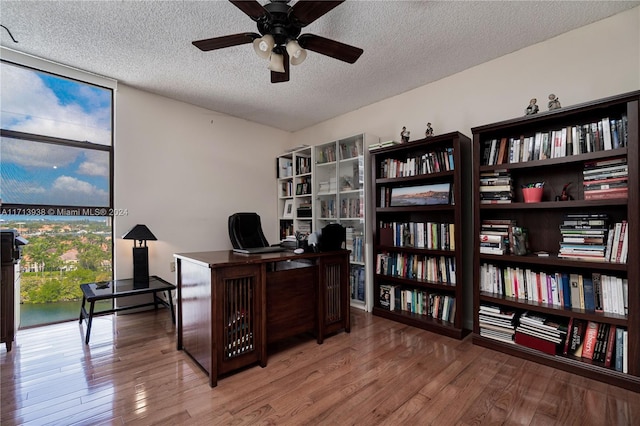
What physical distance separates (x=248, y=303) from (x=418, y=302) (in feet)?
6.08

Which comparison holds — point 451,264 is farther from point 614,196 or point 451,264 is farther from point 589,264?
point 614,196

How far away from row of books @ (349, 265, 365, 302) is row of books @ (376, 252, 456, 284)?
313 millimetres

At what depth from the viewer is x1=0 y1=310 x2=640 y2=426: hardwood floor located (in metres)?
1.53

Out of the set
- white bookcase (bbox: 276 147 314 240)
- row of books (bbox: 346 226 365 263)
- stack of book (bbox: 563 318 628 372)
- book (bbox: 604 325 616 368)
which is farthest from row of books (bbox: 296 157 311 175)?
book (bbox: 604 325 616 368)

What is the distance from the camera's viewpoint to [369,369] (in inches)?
79.3

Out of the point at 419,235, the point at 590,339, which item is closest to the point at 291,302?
the point at 419,235

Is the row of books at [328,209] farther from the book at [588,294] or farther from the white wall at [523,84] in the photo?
the book at [588,294]

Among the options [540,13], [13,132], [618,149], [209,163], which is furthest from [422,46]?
[13,132]

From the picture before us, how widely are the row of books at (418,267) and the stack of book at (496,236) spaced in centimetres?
36

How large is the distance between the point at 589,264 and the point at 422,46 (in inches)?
84.2

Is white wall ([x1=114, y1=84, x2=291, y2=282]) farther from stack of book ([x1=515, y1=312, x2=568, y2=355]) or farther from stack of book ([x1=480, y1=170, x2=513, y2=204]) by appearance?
stack of book ([x1=515, y1=312, x2=568, y2=355])

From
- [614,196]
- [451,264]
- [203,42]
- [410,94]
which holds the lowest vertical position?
[451,264]

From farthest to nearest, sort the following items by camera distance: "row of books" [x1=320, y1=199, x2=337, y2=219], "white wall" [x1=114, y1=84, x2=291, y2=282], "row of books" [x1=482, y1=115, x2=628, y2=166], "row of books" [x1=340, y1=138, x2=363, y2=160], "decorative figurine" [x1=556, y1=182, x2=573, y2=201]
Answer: "row of books" [x1=320, y1=199, x2=337, y2=219]
"row of books" [x1=340, y1=138, x2=363, y2=160]
"white wall" [x1=114, y1=84, x2=291, y2=282]
"decorative figurine" [x1=556, y1=182, x2=573, y2=201]
"row of books" [x1=482, y1=115, x2=628, y2=166]

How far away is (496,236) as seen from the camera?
2.38 meters
